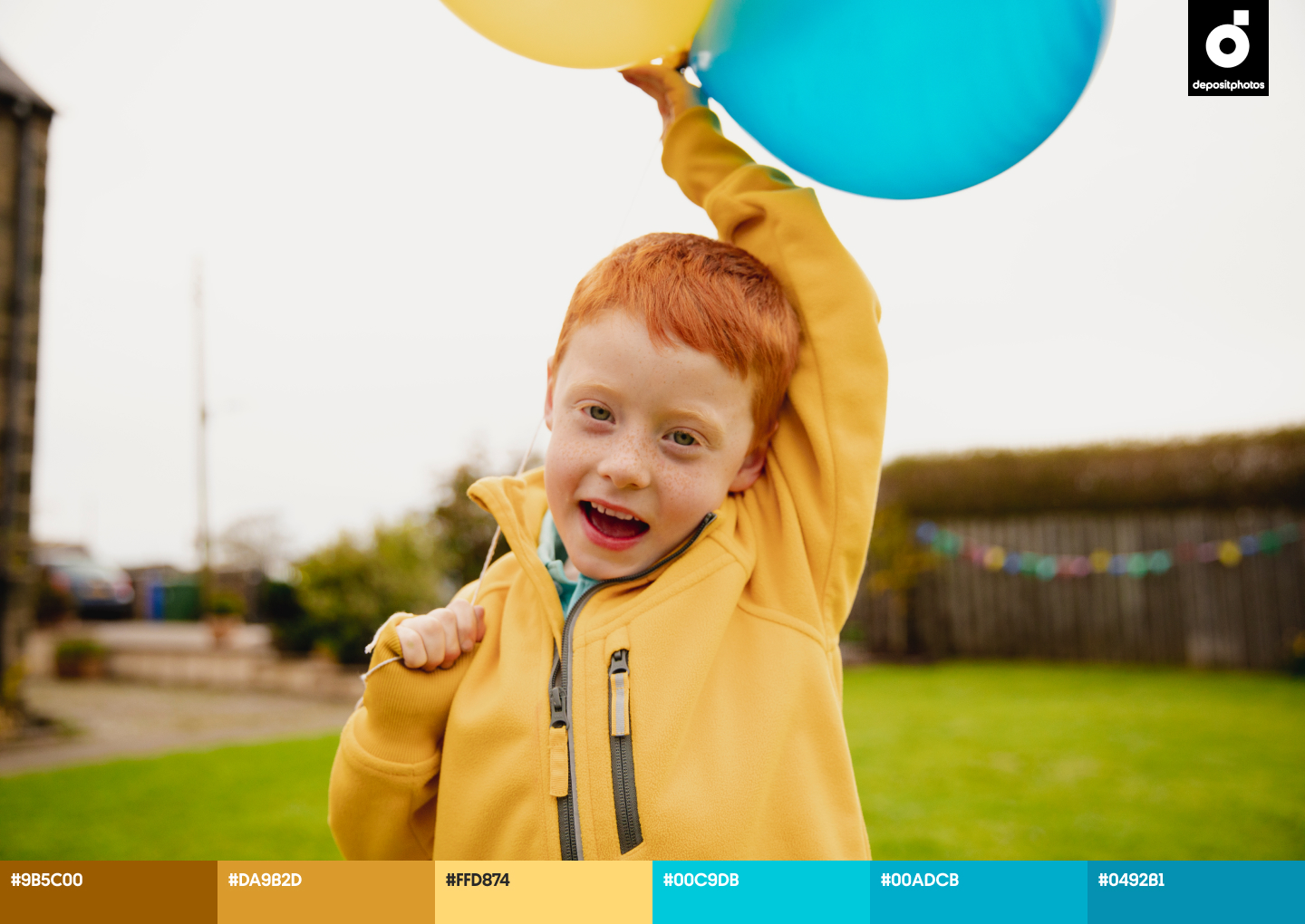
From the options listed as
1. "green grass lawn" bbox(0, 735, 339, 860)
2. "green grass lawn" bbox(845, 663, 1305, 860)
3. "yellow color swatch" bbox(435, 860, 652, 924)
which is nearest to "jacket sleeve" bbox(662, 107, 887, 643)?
"yellow color swatch" bbox(435, 860, 652, 924)

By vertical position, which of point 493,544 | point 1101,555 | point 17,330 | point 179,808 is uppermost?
point 17,330

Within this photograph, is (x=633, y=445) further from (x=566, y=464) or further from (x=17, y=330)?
(x=17, y=330)

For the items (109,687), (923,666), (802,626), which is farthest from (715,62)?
(109,687)

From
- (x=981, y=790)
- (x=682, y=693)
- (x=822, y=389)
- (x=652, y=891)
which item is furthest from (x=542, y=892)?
(x=981, y=790)

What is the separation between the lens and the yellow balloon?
1.31 metres

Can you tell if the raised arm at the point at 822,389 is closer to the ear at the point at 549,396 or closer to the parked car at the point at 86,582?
the ear at the point at 549,396

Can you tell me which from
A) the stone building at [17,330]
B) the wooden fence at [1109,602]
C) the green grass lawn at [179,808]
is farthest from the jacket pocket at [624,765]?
the wooden fence at [1109,602]

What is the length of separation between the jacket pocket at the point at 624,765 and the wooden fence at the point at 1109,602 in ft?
27.1

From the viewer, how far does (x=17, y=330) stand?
5602mm

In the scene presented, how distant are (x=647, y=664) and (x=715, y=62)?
952 mm

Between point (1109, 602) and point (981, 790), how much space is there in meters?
5.15

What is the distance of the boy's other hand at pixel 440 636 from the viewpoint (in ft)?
3.76

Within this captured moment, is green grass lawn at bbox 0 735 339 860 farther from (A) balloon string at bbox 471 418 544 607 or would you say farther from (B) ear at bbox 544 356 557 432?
(B) ear at bbox 544 356 557 432

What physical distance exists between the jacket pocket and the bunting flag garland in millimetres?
8270
